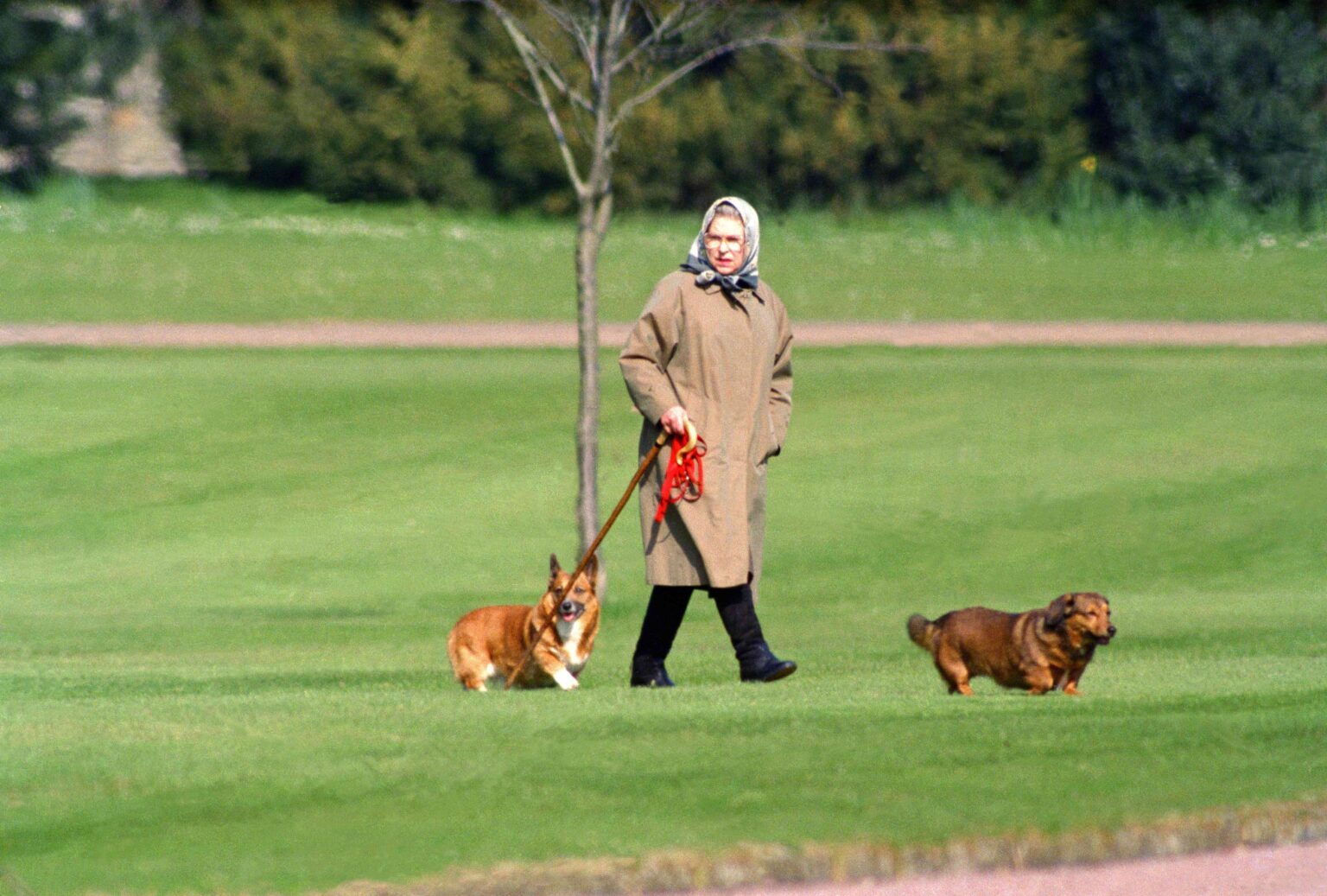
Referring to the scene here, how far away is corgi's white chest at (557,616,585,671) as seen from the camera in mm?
9688

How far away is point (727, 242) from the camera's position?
8.74 m

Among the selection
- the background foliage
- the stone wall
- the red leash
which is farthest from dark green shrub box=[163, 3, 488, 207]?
the red leash

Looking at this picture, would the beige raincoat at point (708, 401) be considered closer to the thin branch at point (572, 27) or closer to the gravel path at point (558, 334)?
the thin branch at point (572, 27)

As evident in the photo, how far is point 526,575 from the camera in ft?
56.7

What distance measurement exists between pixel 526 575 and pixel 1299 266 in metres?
19.3

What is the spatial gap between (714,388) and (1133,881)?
3.29m

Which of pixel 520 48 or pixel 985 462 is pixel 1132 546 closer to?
pixel 985 462

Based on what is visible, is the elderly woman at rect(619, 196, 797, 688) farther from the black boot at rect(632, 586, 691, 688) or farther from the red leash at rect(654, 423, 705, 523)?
the black boot at rect(632, 586, 691, 688)

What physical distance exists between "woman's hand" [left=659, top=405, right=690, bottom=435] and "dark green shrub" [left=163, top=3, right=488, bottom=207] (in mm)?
27994

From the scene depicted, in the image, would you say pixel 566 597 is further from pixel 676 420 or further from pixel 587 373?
pixel 587 373

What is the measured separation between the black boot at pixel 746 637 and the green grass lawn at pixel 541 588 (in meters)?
0.32

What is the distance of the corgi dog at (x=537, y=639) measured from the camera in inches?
377

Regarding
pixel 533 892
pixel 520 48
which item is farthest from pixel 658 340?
pixel 520 48

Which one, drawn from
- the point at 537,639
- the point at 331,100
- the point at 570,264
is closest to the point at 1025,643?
the point at 537,639
